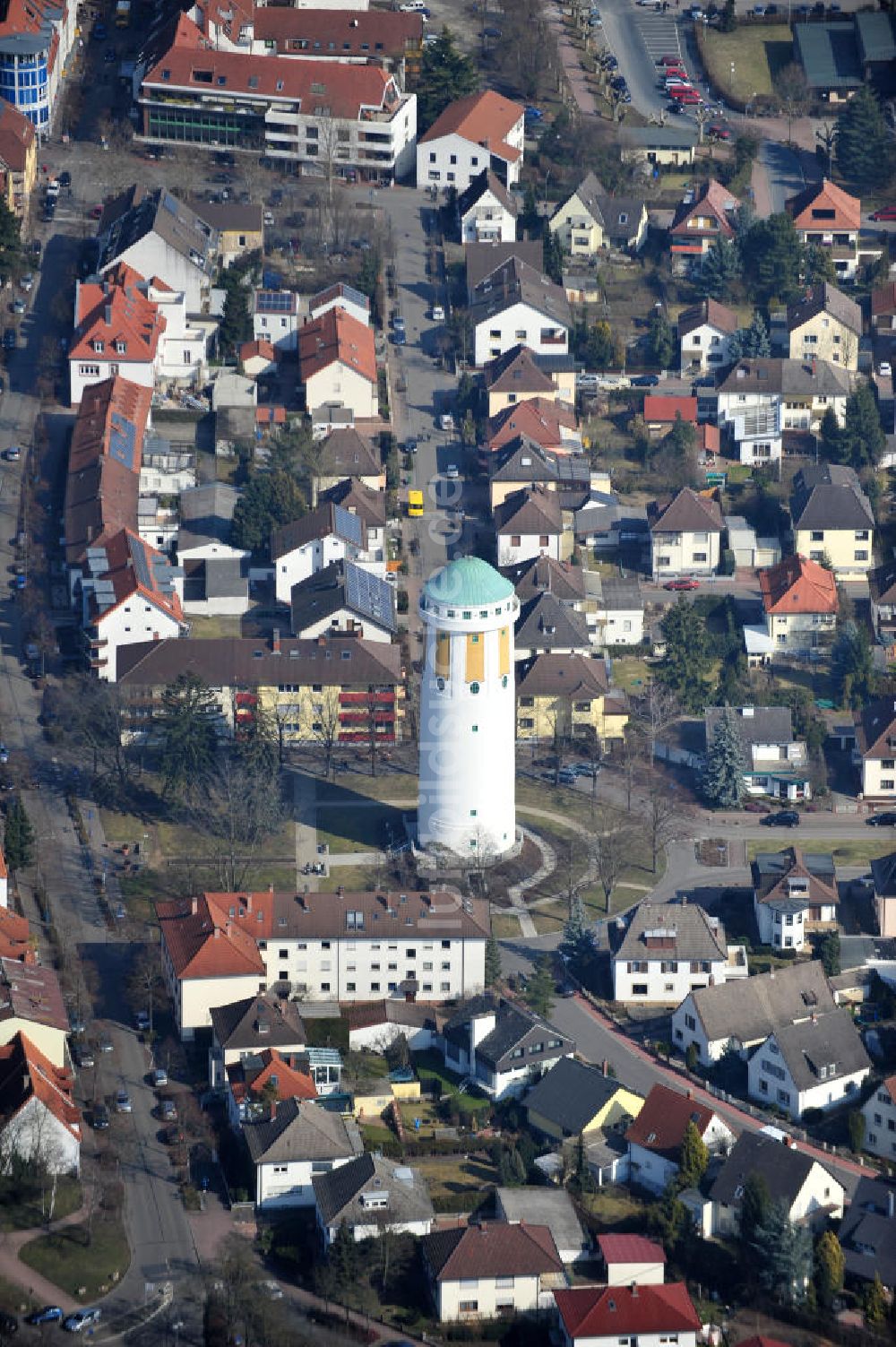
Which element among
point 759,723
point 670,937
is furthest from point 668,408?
point 670,937

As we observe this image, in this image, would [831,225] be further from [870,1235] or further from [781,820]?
[870,1235]

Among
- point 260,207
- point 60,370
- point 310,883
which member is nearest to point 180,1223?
point 310,883

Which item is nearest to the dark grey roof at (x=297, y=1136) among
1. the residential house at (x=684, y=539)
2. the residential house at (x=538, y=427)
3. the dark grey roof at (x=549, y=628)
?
the dark grey roof at (x=549, y=628)

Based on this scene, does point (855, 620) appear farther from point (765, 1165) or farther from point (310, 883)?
point (765, 1165)

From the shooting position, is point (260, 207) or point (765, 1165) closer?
point (765, 1165)

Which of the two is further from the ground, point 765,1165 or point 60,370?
point 60,370

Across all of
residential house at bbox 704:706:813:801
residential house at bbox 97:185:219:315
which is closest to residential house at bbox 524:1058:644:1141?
residential house at bbox 704:706:813:801

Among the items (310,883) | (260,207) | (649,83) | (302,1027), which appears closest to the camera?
(302,1027)

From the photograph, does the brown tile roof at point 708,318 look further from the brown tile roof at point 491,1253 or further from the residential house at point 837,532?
the brown tile roof at point 491,1253
